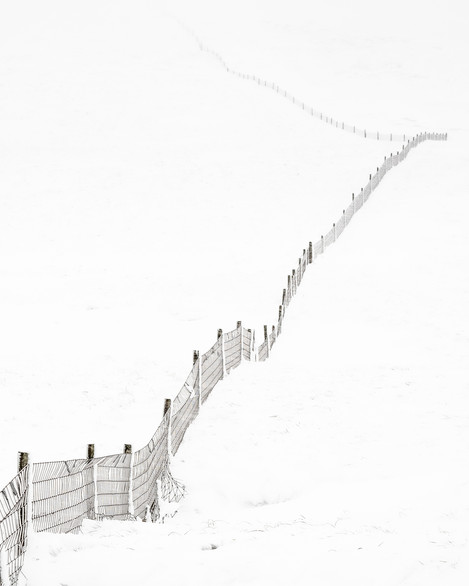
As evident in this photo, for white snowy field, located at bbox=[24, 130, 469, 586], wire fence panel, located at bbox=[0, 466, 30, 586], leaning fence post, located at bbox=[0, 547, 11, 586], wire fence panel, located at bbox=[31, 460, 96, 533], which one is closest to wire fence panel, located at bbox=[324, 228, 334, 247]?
white snowy field, located at bbox=[24, 130, 469, 586]

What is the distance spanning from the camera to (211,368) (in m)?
14.9

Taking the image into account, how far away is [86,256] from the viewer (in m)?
34.3

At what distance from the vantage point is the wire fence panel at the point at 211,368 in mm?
14180

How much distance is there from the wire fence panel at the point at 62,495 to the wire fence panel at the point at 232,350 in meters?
7.99

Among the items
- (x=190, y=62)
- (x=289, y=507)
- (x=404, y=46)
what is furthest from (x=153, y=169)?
(x=404, y=46)

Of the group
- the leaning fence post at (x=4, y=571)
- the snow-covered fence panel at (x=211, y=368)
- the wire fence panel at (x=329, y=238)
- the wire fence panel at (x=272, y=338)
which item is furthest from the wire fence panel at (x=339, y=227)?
the leaning fence post at (x=4, y=571)

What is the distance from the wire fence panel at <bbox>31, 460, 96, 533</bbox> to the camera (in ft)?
23.6

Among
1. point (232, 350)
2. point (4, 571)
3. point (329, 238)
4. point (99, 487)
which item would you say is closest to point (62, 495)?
point (99, 487)

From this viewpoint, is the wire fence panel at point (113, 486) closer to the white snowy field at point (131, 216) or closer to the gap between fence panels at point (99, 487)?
the gap between fence panels at point (99, 487)

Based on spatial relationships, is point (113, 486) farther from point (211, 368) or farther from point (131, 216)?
point (131, 216)

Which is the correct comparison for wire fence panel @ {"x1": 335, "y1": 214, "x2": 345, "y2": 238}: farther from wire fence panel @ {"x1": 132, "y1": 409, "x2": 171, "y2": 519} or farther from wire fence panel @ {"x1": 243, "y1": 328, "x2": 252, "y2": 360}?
wire fence panel @ {"x1": 132, "y1": 409, "x2": 171, "y2": 519}

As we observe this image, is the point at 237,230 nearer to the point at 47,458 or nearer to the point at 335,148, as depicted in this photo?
the point at 335,148

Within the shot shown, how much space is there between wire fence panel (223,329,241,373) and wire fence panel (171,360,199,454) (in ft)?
9.03

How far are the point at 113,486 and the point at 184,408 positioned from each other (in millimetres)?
3754
